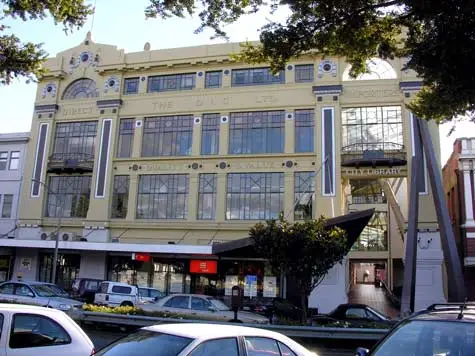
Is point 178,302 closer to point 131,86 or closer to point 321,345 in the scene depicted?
point 321,345

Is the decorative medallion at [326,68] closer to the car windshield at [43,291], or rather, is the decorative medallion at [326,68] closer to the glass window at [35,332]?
the car windshield at [43,291]

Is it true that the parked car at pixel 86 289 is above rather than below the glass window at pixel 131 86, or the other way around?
below

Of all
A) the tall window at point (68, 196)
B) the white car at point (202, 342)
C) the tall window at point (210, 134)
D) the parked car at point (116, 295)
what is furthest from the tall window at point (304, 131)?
the white car at point (202, 342)

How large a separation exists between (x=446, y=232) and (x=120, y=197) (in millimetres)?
22229

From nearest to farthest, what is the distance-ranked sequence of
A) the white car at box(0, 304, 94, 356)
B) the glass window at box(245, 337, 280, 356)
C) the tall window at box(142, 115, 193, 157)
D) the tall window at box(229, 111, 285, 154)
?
the glass window at box(245, 337, 280, 356), the white car at box(0, 304, 94, 356), the tall window at box(229, 111, 285, 154), the tall window at box(142, 115, 193, 157)

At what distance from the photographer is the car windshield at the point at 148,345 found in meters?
5.31

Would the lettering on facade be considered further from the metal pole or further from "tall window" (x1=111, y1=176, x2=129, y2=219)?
the metal pole

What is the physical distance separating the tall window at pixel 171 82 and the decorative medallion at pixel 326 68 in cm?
930

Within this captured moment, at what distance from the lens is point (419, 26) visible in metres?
12.1

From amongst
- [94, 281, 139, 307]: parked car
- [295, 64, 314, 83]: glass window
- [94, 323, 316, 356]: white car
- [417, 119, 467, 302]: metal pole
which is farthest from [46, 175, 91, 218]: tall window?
[94, 323, 316, 356]: white car

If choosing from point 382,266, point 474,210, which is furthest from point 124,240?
point 382,266

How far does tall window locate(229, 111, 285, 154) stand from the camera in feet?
118

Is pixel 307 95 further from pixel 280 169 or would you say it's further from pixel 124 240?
pixel 124 240

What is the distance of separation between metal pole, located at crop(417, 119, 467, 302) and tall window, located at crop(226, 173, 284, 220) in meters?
9.47
